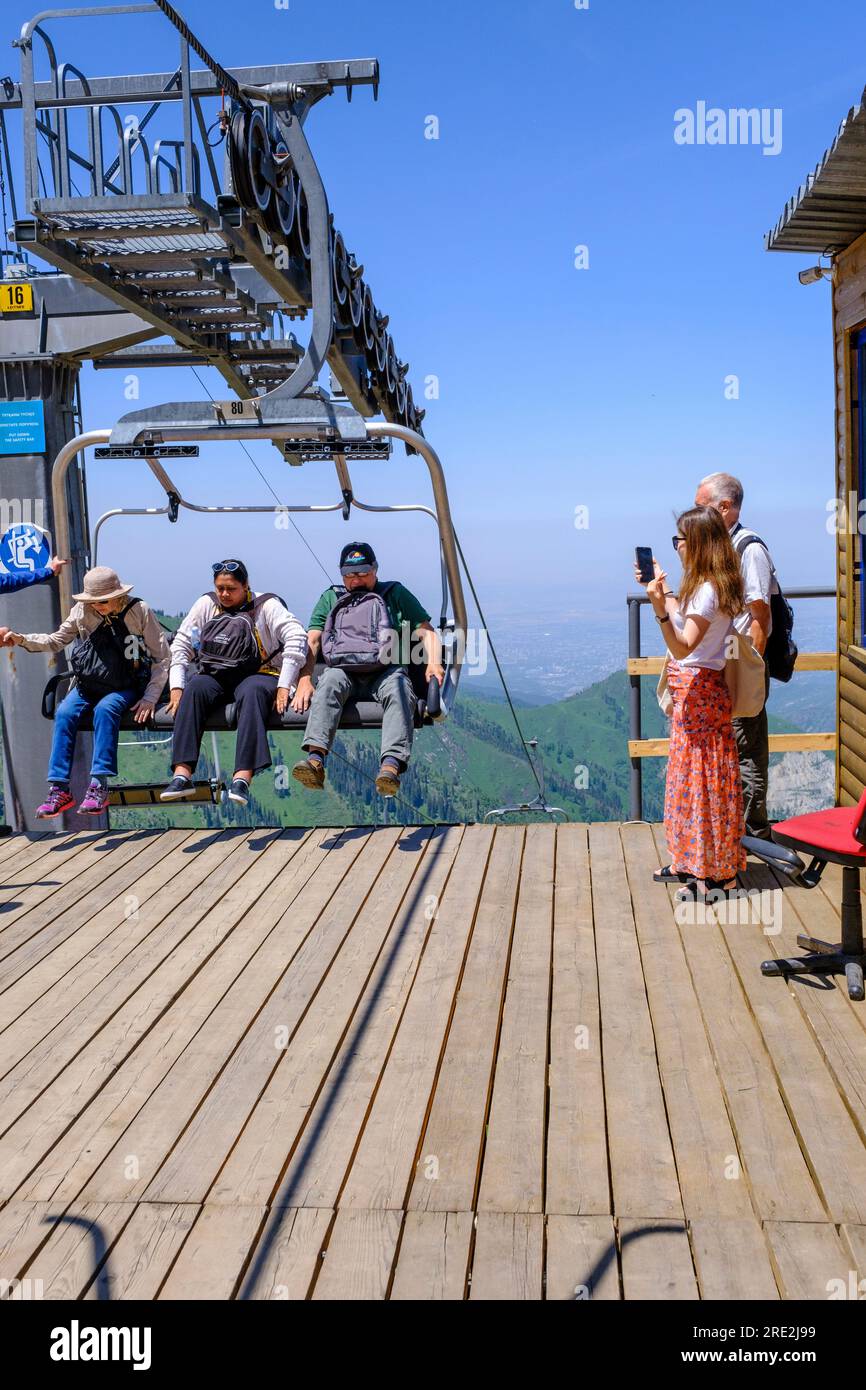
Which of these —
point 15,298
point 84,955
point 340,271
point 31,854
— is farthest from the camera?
point 15,298

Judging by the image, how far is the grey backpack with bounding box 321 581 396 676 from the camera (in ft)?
17.5

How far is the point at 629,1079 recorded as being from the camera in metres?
2.82

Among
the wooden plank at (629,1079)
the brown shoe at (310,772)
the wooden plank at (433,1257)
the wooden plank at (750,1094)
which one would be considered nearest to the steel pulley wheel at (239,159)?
the brown shoe at (310,772)

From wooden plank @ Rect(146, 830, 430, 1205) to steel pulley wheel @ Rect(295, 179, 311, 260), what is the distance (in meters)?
2.76

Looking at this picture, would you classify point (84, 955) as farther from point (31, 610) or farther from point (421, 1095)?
point (31, 610)

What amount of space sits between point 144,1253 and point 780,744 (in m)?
4.13

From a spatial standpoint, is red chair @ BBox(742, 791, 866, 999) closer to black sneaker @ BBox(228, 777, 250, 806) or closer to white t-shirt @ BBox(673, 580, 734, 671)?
white t-shirt @ BBox(673, 580, 734, 671)

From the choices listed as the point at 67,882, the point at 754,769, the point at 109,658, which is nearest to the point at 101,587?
the point at 109,658

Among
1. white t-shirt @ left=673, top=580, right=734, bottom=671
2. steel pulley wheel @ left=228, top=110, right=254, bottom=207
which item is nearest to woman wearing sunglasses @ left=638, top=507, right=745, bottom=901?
white t-shirt @ left=673, top=580, right=734, bottom=671

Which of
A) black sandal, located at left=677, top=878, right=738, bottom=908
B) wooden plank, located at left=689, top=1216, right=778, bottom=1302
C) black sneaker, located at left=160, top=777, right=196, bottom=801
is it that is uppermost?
black sneaker, located at left=160, top=777, right=196, bottom=801

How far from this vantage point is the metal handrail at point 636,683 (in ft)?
17.8
